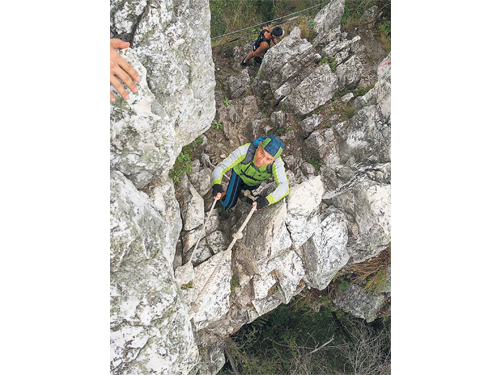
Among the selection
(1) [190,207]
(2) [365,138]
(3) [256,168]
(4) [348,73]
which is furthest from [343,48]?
(1) [190,207]

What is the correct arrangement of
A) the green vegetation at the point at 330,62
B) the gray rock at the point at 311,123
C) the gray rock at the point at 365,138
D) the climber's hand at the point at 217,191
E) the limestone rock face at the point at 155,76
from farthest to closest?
the green vegetation at the point at 330,62, the gray rock at the point at 311,123, the gray rock at the point at 365,138, the climber's hand at the point at 217,191, the limestone rock face at the point at 155,76

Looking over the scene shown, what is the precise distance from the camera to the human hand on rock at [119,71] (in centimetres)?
242

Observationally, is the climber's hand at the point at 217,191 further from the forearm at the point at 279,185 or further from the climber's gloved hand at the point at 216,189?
the forearm at the point at 279,185

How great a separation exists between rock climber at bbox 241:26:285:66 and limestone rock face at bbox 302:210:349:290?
3615mm

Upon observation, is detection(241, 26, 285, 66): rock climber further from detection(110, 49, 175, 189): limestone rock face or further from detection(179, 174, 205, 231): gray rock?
detection(110, 49, 175, 189): limestone rock face

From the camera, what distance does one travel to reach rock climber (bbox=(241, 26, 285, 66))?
5.69 m

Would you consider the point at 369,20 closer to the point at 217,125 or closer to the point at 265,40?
the point at 265,40

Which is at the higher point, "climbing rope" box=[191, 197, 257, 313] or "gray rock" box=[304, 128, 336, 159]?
"gray rock" box=[304, 128, 336, 159]

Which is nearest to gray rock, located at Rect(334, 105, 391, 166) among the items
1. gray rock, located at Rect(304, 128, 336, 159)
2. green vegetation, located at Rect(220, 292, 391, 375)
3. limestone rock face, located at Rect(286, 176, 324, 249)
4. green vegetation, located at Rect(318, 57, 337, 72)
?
gray rock, located at Rect(304, 128, 336, 159)

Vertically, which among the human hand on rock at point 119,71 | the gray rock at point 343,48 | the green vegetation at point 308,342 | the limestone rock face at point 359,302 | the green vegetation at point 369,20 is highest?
the green vegetation at point 369,20

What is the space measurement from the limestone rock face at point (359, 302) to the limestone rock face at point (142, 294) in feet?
12.9

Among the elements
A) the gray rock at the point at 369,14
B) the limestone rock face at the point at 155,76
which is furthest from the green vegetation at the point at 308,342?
the gray rock at the point at 369,14

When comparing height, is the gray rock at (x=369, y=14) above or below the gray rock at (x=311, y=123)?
above

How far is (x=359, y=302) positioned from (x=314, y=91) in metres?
4.33
